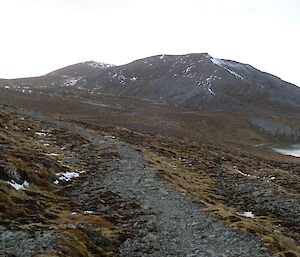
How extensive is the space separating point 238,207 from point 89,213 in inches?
Result: 368

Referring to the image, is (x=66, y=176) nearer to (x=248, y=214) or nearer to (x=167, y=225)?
(x=167, y=225)

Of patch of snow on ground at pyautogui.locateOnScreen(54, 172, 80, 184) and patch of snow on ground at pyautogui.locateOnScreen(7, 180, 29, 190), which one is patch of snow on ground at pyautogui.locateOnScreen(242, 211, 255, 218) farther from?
patch of snow on ground at pyautogui.locateOnScreen(7, 180, 29, 190)

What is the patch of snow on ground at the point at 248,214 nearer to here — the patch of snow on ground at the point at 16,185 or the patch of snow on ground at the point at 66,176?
the patch of snow on ground at the point at 66,176

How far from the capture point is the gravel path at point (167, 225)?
11.5 metres

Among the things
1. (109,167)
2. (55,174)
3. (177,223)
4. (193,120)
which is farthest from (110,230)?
(193,120)

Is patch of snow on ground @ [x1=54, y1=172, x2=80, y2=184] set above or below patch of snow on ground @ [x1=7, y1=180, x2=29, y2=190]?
below

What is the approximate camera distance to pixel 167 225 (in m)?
13.8

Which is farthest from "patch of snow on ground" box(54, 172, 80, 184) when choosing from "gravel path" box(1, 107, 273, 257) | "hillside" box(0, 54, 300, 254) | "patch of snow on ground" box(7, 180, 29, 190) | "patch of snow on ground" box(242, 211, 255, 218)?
"patch of snow on ground" box(242, 211, 255, 218)

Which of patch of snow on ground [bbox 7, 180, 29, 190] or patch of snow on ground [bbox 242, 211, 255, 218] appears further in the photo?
patch of snow on ground [bbox 242, 211, 255, 218]

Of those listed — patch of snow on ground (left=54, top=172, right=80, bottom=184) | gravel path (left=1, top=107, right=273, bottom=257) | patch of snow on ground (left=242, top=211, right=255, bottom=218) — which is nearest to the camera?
gravel path (left=1, top=107, right=273, bottom=257)

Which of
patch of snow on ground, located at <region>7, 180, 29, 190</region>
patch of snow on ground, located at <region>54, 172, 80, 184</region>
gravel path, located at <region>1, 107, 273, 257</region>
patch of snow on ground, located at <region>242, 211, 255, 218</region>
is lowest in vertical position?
patch of snow on ground, located at <region>242, 211, 255, 218</region>

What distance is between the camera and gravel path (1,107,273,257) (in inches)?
454

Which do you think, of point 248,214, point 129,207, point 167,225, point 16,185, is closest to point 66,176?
point 16,185

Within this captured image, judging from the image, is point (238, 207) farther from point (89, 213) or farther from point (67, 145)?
point (67, 145)
